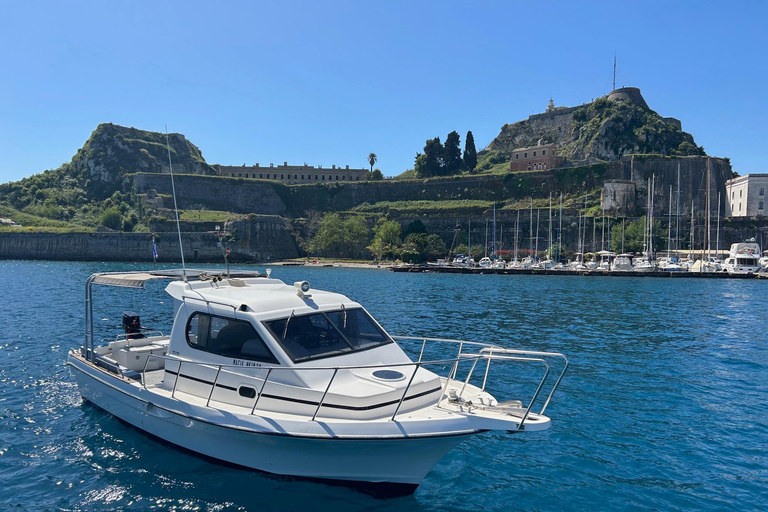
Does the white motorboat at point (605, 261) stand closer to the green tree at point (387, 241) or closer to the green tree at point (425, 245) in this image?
the green tree at point (425, 245)

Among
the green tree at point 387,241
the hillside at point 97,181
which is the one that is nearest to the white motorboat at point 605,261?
the green tree at point 387,241

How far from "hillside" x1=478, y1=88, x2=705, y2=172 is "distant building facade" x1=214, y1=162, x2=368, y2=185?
31.5 m

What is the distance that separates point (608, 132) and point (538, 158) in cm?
1484

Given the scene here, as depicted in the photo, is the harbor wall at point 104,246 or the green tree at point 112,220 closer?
the harbor wall at point 104,246

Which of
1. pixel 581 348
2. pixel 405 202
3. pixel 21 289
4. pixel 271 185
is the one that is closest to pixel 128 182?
pixel 271 185

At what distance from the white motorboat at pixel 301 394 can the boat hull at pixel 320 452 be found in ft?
0.06

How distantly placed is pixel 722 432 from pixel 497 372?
218 inches

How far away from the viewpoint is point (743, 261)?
190ft

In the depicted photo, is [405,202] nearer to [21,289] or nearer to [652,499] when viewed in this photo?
[21,289]

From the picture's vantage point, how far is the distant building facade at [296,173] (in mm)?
119750

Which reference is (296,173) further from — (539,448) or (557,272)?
(539,448)

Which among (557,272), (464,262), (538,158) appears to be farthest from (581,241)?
(538,158)

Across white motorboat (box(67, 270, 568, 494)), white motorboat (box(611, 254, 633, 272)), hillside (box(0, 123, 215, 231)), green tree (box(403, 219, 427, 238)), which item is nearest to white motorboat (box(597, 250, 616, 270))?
white motorboat (box(611, 254, 633, 272))

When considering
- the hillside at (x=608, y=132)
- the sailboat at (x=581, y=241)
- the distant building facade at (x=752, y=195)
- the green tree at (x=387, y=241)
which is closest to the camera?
the sailboat at (x=581, y=241)
